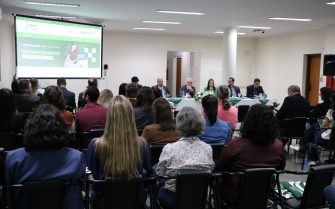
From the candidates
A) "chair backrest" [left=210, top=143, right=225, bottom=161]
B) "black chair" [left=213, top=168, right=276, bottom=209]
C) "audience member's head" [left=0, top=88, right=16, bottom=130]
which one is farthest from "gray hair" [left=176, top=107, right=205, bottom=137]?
"audience member's head" [left=0, top=88, right=16, bottom=130]

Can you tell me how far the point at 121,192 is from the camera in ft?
7.14

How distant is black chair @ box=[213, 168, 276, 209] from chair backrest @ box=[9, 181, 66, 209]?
0.98 meters

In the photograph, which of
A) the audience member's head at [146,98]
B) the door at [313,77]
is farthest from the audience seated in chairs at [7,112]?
the door at [313,77]

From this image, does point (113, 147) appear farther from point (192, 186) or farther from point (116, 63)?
point (116, 63)

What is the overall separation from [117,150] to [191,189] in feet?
1.76

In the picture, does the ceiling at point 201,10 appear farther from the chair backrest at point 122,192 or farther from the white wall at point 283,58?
the chair backrest at point 122,192

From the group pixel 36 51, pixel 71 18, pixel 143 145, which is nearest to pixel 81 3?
pixel 36 51

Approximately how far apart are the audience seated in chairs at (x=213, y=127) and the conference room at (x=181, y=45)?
3.16 feet

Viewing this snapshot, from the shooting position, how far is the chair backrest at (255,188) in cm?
230

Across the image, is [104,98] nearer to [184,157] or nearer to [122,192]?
[184,157]

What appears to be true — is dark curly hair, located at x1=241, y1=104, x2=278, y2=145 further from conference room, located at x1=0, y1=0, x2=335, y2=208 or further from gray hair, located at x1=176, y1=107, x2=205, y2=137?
conference room, located at x1=0, y1=0, x2=335, y2=208

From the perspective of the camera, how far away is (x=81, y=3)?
23.3 ft

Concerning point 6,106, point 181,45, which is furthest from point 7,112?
point 181,45

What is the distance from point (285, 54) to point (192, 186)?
36.8 feet
